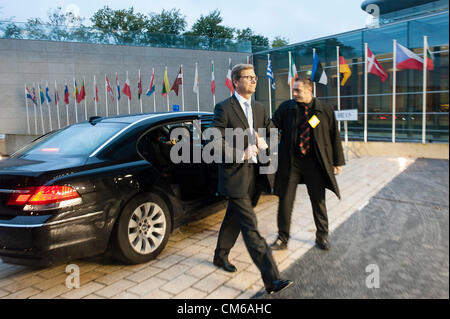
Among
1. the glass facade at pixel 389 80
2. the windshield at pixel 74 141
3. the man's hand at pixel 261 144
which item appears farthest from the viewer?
the glass facade at pixel 389 80

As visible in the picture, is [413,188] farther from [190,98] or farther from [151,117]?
[190,98]

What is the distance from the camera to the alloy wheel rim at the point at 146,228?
3.59m

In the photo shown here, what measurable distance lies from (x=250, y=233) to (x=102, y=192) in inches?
54.2

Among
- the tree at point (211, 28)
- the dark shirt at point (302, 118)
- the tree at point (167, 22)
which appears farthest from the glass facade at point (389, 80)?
the dark shirt at point (302, 118)

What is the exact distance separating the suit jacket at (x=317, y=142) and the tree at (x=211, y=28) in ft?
97.1

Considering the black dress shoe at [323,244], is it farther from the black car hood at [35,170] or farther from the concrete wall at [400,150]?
the black car hood at [35,170]

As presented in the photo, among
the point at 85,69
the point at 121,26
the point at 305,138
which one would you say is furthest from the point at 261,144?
the point at 85,69

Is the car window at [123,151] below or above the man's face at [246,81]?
below

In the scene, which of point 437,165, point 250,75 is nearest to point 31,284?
point 250,75

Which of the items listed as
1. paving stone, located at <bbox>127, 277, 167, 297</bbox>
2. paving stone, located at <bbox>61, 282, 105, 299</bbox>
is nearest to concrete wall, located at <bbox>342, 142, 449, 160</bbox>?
paving stone, located at <bbox>127, 277, 167, 297</bbox>

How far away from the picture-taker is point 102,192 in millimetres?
3324

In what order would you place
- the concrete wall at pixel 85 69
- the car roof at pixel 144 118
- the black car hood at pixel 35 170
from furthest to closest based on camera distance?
the concrete wall at pixel 85 69 < the car roof at pixel 144 118 < the black car hood at pixel 35 170

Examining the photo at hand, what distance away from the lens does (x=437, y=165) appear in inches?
373

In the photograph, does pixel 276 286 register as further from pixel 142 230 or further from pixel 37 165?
pixel 37 165
